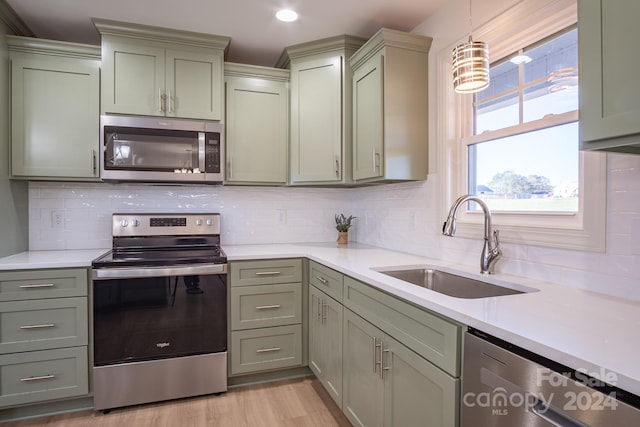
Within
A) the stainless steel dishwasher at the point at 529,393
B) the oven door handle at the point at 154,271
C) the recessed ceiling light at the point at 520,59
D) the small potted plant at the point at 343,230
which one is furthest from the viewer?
the small potted plant at the point at 343,230

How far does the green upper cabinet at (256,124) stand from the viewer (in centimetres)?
276

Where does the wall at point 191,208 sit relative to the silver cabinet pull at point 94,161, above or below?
below

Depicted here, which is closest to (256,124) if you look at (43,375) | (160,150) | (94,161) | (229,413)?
(160,150)

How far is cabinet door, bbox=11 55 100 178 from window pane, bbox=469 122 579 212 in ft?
8.04

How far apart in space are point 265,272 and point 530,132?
5.71 feet

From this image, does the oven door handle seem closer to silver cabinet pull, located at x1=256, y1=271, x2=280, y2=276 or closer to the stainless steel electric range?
the stainless steel electric range

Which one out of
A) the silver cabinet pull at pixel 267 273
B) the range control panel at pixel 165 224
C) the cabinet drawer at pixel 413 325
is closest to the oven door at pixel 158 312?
the silver cabinet pull at pixel 267 273

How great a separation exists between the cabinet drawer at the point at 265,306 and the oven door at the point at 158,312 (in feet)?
0.30

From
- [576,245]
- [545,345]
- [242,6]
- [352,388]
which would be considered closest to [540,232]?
[576,245]

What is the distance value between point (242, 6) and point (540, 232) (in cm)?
203

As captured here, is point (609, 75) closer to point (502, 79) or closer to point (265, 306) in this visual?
point (502, 79)

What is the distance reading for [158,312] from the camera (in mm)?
2252

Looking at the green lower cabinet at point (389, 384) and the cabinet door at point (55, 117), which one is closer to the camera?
the green lower cabinet at point (389, 384)

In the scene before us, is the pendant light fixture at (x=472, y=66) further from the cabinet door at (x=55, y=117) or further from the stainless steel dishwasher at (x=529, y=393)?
the cabinet door at (x=55, y=117)
